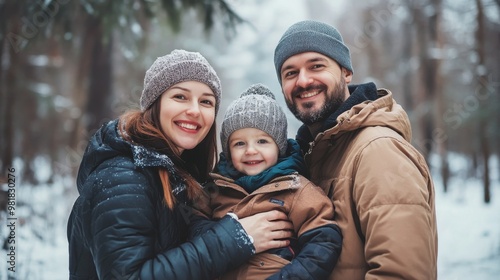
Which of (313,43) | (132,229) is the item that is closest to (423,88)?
(313,43)

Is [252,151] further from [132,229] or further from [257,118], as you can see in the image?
[132,229]

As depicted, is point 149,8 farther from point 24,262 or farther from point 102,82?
point 24,262

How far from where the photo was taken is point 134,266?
185 centimetres

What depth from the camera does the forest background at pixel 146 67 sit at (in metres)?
6.60

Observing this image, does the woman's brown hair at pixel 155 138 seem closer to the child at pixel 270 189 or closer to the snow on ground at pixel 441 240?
the child at pixel 270 189

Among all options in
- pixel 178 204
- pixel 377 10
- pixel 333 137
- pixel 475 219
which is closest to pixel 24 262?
pixel 178 204

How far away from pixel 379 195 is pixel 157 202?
1.17 meters

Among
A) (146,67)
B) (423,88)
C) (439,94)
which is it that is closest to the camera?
(146,67)

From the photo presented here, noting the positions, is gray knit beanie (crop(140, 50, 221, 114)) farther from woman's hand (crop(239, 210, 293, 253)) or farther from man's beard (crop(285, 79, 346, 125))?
woman's hand (crop(239, 210, 293, 253))

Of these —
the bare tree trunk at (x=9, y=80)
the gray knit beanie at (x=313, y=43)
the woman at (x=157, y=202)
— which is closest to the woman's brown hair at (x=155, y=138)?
the woman at (x=157, y=202)

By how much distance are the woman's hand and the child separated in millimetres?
49

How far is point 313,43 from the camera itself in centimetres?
270

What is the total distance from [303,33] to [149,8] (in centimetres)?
446

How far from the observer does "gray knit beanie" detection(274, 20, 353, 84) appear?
2707 mm
